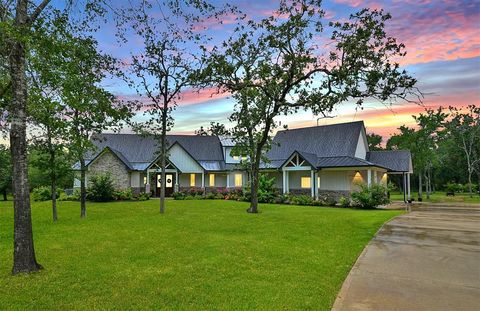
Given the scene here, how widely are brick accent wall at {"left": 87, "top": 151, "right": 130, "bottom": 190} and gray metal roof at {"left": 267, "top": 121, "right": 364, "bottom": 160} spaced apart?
15.1m

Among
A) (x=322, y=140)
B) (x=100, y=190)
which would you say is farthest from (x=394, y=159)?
(x=100, y=190)

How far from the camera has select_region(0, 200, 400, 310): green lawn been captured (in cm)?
551

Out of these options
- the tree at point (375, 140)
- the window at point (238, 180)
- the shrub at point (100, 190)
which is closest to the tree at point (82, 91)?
the shrub at point (100, 190)

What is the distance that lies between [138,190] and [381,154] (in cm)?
2497

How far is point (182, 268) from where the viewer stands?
24.3ft

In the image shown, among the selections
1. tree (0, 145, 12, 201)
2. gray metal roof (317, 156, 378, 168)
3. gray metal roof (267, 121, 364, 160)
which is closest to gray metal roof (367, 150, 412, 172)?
gray metal roof (267, 121, 364, 160)

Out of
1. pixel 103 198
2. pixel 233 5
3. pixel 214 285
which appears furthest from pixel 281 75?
pixel 103 198

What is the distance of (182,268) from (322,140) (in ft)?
95.6

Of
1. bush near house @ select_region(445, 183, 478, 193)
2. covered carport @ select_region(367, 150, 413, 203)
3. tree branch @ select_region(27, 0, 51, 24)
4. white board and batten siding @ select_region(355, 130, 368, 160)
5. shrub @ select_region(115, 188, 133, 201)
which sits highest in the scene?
tree branch @ select_region(27, 0, 51, 24)

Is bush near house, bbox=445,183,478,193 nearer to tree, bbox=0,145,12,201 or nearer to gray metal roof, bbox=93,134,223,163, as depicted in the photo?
gray metal roof, bbox=93,134,223,163

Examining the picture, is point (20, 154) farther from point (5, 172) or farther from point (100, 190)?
point (5, 172)

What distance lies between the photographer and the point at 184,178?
37938mm

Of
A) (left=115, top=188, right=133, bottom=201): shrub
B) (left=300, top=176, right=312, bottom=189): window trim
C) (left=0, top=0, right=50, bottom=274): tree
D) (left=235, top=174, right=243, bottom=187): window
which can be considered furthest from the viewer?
(left=235, top=174, right=243, bottom=187): window

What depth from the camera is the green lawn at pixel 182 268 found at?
551 cm
